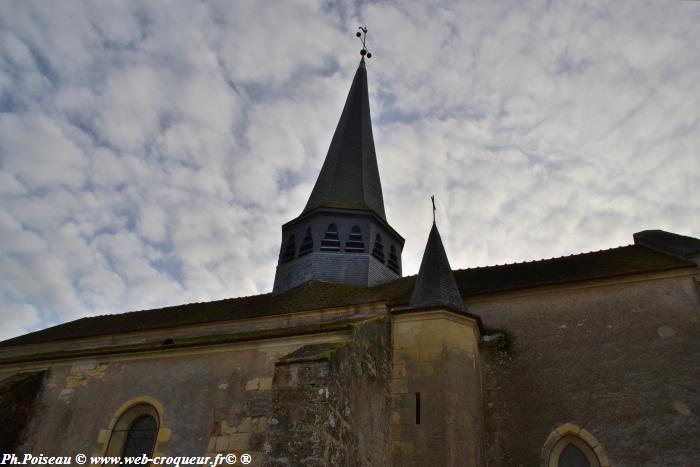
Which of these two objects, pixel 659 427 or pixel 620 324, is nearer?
pixel 659 427

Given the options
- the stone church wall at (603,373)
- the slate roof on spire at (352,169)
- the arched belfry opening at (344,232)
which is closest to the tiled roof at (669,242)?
the stone church wall at (603,373)

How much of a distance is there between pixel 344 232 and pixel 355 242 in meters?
0.46

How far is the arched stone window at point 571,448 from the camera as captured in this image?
29.4 ft

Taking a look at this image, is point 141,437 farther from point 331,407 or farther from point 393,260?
point 393,260

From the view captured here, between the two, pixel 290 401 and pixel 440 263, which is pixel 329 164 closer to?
pixel 440 263

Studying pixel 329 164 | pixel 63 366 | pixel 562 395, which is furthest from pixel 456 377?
pixel 329 164

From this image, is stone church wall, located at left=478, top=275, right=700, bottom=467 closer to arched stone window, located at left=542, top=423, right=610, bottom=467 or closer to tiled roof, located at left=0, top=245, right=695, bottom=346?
arched stone window, located at left=542, top=423, right=610, bottom=467

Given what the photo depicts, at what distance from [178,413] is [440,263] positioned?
5.81m

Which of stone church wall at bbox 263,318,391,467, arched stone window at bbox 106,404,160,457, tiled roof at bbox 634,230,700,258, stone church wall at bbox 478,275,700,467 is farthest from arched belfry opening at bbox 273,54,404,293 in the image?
tiled roof at bbox 634,230,700,258

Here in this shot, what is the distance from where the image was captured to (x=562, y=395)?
9672mm

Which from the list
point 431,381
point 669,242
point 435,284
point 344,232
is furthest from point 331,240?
point 669,242

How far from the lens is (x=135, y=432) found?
33.9ft

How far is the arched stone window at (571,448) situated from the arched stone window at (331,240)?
8.35m

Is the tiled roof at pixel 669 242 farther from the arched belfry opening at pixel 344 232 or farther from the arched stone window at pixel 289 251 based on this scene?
the arched stone window at pixel 289 251
